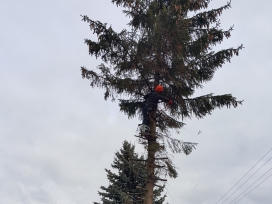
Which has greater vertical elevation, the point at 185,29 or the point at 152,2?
the point at 152,2

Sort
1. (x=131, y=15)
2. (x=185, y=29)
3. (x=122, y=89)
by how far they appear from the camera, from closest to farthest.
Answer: (x=185, y=29) → (x=122, y=89) → (x=131, y=15)

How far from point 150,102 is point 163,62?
131 centimetres

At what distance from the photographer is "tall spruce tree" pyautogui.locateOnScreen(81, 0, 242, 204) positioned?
11773mm

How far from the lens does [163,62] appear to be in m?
12.2

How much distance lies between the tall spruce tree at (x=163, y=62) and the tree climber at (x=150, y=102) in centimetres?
15

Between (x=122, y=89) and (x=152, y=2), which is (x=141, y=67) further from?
(x=152, y=2)

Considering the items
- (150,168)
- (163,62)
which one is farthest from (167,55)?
(150,168)

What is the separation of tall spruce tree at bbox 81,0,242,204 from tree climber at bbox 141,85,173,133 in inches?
6.0

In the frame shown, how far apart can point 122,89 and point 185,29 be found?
8.60 feet

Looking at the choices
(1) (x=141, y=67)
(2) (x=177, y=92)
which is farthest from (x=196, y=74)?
(1) (x=141, y=67)

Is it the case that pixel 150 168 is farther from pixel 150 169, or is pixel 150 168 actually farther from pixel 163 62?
A: pixel 163 62

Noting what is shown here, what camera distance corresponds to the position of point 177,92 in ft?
40.9

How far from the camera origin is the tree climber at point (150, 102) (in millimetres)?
12163

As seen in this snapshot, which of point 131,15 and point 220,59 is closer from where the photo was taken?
point 220,59
